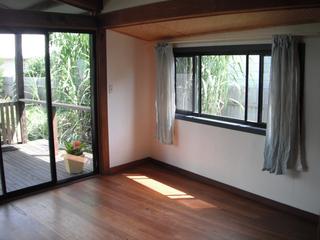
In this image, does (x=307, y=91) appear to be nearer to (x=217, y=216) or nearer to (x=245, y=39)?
(x=245, y=39)

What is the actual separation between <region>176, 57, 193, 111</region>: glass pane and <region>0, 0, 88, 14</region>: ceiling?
4.69 ft

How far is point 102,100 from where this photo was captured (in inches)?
173

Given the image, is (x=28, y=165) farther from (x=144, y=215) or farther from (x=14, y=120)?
(x=144, y=215)

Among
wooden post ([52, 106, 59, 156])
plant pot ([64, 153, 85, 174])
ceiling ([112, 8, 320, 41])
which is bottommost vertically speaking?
plant pot ([64, 153, 85, 174])

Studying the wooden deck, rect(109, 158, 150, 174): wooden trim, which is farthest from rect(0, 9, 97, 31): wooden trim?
rect(109, 158, 150, 174): wooden trim

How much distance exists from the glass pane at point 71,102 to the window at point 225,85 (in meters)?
1.21

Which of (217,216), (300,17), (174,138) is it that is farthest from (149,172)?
(300,17)

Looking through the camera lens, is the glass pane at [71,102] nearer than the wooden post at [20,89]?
No

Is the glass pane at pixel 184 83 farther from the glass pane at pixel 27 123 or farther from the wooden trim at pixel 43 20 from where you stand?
the glass pane at pixel 27 123

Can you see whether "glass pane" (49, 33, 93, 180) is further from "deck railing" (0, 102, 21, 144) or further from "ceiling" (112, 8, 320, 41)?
"ceiling" (112, 8, 320, 41)

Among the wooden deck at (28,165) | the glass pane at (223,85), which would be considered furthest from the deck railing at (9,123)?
the glass pane at (223,85)

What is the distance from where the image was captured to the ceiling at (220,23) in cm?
292

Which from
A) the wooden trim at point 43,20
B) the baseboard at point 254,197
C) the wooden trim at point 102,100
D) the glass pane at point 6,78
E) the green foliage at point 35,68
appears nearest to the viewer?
the baseboard at point 254,197

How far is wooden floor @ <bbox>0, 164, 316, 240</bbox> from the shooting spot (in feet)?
10.2
